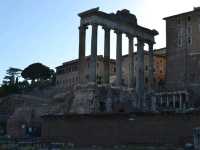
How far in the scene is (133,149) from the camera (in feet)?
94.0

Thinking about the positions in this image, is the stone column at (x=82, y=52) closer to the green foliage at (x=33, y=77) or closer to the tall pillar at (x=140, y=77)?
the tall pillar at (x=140, y=77)

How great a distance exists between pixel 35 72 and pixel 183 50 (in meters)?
37.1

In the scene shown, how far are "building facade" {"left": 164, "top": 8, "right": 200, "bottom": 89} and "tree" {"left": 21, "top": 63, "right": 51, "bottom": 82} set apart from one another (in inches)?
1358

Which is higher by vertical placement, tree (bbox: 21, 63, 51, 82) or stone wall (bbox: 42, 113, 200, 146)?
tree (bbox: 21, 63, 51, 82)

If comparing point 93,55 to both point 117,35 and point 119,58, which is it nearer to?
point 119,58

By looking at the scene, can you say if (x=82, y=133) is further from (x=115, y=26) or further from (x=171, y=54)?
(x=171, y=54)

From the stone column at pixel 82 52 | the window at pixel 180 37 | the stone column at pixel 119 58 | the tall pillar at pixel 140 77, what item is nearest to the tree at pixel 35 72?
the tall pillar at pixel 140 77

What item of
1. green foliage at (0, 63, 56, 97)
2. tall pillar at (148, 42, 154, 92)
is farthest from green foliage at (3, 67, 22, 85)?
tall pillar at (148, 42, 154, 92)

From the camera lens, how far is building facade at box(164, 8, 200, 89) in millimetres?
51250

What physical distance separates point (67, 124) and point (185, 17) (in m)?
24.9

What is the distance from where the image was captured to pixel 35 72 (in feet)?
270

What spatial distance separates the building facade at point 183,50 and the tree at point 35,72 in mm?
34484

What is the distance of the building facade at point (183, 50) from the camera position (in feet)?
168

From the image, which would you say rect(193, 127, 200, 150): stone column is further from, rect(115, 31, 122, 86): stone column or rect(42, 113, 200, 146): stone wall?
rect(115, 31, 122, 86): stone column
